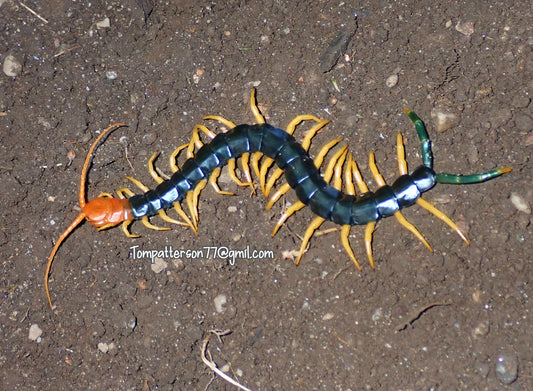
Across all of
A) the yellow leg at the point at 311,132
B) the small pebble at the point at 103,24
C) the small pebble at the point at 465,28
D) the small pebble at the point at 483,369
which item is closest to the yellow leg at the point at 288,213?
the yellow leg at the point at 311,132

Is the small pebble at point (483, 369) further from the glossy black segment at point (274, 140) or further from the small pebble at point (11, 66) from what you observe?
the small pebble at point (11, 66)

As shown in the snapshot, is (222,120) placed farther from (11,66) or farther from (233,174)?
(11,66)

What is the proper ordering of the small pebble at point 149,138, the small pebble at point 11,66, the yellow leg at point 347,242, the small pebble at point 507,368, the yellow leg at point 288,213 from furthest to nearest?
the small pebble at point 11,66 → the small pebble at point 149,138 → the yellow leg at point 288,213 → the yellow leg at point 347,242 → the small pebble at point 507,368

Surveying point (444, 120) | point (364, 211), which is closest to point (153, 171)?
point (364, 211)

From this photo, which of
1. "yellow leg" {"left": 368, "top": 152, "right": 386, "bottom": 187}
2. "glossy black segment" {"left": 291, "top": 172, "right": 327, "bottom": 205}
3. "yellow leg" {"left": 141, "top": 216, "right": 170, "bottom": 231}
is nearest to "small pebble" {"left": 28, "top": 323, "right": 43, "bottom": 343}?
"yellow leg" {"left": 141, "top": 216, "right": 170, "bottom": 231}

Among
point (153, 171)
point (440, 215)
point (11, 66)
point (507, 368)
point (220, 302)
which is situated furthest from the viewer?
point (11, 66)

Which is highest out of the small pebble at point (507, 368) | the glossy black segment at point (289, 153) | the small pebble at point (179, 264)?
the glossy black segment at point (289, 153)

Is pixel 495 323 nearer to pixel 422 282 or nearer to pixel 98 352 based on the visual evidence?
pixel 422 282
